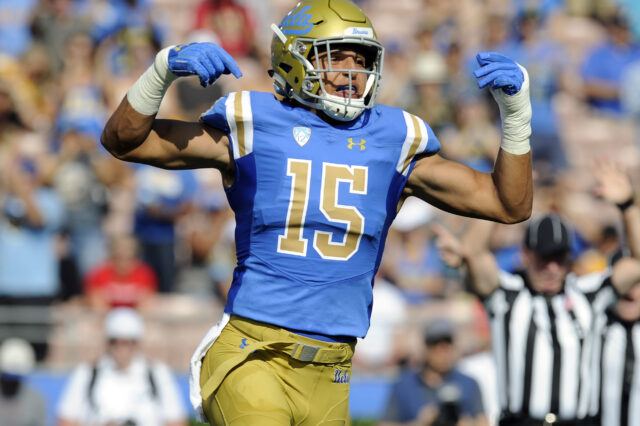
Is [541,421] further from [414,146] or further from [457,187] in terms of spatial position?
[414,146]

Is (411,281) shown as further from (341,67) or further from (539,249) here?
(341,67)

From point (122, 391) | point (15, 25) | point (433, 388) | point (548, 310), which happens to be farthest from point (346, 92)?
point (15, 25)

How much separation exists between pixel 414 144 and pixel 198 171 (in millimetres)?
5854

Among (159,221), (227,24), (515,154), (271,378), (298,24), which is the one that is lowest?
(271,378)

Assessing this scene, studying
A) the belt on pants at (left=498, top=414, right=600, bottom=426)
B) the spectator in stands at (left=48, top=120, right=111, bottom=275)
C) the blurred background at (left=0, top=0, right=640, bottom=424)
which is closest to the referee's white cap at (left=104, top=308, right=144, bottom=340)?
the blurred background at (left=0, top=0, right=640, bottom=424)

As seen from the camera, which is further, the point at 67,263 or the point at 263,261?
the point at 67,263

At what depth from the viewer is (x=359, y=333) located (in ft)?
13.4

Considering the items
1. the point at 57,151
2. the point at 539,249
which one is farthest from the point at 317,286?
the point at 57,151

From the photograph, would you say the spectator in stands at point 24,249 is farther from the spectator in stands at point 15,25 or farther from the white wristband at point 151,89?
the white wristband at point 151,89

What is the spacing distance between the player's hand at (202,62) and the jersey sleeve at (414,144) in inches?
26.8

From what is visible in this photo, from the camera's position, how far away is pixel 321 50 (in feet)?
13.5

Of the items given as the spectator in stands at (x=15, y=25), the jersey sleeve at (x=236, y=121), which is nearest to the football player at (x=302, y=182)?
the jersey sleeve at (x=236, y=121)

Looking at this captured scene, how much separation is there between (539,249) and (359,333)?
81.8 inches

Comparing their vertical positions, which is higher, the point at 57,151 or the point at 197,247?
the point at 57,151
